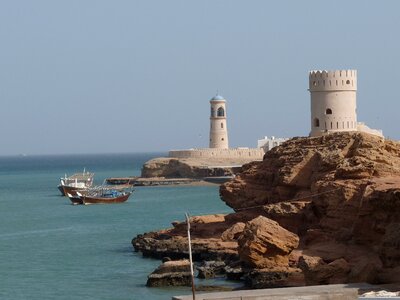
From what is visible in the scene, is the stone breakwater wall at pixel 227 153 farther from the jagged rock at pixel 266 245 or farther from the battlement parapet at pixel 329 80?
the jagged rock at pixel 266 245

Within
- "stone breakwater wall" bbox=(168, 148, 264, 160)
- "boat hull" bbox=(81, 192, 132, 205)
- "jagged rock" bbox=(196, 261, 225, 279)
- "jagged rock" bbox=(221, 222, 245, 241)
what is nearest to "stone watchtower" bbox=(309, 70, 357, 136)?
"jagged rock" bbox=(221, 222, 245, 241)

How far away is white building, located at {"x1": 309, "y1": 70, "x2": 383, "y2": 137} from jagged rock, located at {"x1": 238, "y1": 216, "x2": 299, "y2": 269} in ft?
87.2

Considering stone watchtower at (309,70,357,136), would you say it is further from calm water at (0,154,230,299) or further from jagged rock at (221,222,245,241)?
jagged rock at (221,222,245,241)

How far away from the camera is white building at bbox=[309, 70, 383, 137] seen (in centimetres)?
6134

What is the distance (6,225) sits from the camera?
6481 cm

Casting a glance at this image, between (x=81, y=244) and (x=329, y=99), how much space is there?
17.4 meters

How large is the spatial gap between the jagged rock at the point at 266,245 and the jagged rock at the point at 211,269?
1984mm

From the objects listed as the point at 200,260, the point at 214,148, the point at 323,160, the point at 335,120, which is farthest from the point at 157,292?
the point at 214,148

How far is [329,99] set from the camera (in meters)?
61.5

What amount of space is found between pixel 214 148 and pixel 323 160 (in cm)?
8367

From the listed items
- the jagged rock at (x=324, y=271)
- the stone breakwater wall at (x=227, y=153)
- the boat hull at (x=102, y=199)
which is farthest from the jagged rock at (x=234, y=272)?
the stone breakwater wall at (x=227, y=153)

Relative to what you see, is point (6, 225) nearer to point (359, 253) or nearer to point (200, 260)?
Answer: point (200, 260)

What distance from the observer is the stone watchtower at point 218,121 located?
122662 millimetres

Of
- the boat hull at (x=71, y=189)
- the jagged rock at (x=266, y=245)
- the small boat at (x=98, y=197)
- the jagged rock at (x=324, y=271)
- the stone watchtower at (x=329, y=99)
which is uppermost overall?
the stone watchtower at (x=329, y=99)
